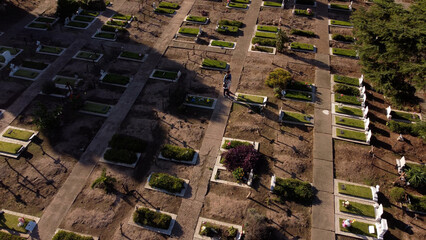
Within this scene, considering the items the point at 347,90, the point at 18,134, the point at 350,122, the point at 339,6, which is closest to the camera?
the point at 18,134

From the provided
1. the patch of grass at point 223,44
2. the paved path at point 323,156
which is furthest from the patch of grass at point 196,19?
the paved path at point 323,156

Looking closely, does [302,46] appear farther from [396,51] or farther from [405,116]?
[405,116]

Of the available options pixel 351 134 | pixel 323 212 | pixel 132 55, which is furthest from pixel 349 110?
pixel 132 55

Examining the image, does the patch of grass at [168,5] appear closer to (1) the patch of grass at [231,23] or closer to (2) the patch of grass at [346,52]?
(1) the patch of grass at [231,23]

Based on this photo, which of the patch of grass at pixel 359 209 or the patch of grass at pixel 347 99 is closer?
the patch of grass at pixel 359 209

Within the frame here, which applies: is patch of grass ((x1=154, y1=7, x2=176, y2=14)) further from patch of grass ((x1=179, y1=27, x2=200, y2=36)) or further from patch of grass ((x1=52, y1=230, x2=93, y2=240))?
patch of grass ((x1=52, y1=230, x2=93, y2=240))

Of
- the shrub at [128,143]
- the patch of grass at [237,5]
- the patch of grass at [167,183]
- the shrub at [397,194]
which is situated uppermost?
the patch of grass at [237,5]
